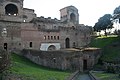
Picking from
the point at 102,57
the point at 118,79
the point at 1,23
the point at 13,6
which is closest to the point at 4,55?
the point at 118,79

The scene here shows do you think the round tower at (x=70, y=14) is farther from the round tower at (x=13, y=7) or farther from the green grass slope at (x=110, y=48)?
the round tower at (x=13, y=7)

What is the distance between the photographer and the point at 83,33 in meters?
51.9

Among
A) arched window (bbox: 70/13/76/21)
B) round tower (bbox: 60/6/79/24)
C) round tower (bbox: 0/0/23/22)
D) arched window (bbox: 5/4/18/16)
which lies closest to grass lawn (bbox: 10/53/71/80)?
round tower (bbox: 0/0/23/22)

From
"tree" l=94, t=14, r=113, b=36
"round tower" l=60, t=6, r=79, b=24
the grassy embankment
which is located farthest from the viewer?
"tree" l=94, t=14, r=113, b=36

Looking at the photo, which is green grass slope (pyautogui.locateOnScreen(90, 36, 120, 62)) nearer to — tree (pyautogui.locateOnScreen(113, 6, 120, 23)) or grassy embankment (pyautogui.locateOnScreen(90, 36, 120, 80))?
grassy embankment (pyautogui.locateOnScreen(90, 36, 120, 80))

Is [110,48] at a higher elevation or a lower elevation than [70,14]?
lower

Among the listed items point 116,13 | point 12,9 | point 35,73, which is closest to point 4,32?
point 12,9

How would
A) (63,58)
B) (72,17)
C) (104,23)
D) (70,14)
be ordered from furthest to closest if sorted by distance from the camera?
(104,23), (72,17), (70,14), (63,58)

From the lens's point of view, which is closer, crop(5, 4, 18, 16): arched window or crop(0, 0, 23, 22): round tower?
crop(0, 0, 23, 22): round tower

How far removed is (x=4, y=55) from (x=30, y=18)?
3605cm

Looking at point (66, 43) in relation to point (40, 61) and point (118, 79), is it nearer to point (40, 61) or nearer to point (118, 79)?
point (40, 61)

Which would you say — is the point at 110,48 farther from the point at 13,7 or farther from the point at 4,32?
the point at 13,7

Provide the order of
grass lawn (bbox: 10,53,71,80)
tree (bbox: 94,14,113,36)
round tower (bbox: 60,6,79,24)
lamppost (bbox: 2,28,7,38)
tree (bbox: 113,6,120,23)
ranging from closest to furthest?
grass lawn (bbox: 10,53,71,80)
lamppost (bbox: 2,28,7,38)
tree (bbox: 113,6,120,23)
round tower (bbox: 60,6,79,24)
tree (bbox: 94,14,113,36)

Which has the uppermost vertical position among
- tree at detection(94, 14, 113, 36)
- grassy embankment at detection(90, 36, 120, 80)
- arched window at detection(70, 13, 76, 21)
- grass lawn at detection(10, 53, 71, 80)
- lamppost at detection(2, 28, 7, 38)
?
arched window at detection(70, 13, 76, 21)
